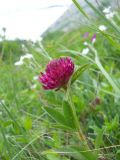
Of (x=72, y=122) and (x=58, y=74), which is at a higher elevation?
(x=58, y=74)

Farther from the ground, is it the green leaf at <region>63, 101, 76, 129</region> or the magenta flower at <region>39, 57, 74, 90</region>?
the magenta flower at <region>39, 57, 74, 90</region>

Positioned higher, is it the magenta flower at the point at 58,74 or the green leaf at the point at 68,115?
the magenta flower at the point at 58,74

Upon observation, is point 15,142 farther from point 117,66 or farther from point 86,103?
point 117,66

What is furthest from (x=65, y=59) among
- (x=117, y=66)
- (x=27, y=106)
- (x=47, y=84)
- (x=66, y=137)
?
(x=117, y=66)

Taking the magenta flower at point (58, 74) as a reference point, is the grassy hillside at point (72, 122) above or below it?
below
